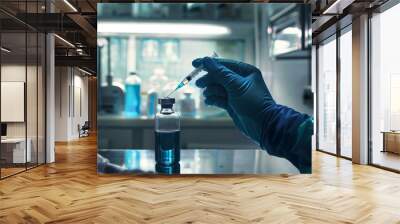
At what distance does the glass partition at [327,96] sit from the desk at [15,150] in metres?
6.36

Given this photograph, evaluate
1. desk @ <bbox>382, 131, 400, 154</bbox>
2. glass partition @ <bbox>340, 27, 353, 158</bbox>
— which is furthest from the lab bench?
glass partition @ <bbox>340, 27, 353, 158</bbox>

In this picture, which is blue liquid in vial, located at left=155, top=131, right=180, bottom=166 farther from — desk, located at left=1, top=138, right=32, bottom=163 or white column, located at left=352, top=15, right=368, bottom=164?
white column, located at left=352, top=15, right=368, bottom=164

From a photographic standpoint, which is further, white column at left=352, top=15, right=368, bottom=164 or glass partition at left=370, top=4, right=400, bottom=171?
white column at left=352, top=15, right=368, bottom=164

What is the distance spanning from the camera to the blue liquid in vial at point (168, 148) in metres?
5.07

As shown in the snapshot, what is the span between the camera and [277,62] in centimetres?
504

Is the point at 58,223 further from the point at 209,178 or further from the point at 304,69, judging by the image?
the point at 304,69

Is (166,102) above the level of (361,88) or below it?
below

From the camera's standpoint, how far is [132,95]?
16.6 ft

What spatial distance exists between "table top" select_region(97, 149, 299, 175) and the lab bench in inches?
→ 3.2

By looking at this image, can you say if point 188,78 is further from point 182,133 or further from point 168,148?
point 168,148

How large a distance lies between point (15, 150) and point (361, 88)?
19.9 ft

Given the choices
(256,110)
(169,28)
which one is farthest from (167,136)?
(169,28)

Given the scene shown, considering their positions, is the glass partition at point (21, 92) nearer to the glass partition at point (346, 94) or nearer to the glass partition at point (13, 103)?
the glass partition at point (13, 103)

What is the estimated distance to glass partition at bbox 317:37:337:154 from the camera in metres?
8.71
